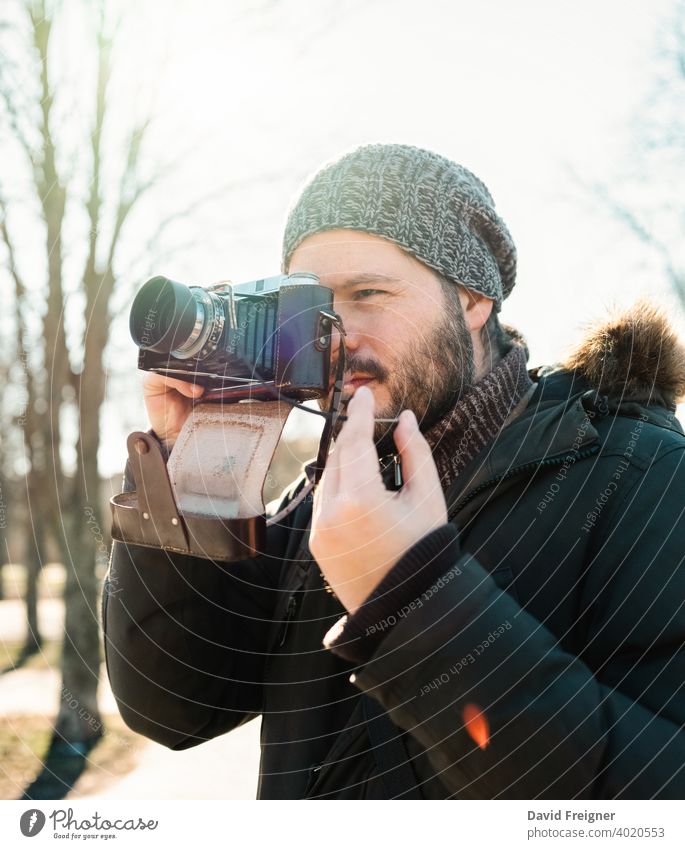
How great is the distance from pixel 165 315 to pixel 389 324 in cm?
52

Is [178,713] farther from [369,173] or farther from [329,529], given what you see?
[369,173]

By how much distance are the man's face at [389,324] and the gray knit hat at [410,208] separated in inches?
1.5

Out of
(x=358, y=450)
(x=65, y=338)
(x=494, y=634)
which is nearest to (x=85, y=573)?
(x=65, y=338)

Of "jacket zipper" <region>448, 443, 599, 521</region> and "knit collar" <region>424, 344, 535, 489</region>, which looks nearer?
"jacket zipper" <region>448, 443, 599, 521</region>

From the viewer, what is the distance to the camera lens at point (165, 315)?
164 centimetres

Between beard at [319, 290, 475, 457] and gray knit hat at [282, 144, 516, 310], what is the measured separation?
0.12m

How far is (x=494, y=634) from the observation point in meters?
1.16

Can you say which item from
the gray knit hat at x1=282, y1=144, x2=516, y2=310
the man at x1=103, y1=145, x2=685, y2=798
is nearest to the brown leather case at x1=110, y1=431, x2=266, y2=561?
the man at x1=103, y1=145, x2=685, y2=798

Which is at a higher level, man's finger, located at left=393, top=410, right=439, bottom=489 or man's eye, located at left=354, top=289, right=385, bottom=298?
man's eye, located at left=354, top=289, right=385, bottom=298

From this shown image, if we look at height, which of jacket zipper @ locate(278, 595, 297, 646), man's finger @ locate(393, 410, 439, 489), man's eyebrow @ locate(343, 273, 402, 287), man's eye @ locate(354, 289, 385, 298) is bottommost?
jacket zipper @ locate(278, 595, 297, 646)

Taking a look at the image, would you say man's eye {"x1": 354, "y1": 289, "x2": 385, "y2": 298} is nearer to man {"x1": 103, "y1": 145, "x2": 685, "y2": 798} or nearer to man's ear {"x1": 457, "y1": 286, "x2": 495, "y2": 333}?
man {"x1": 103, "y1": 145, "x2": 685, "y2": 798}

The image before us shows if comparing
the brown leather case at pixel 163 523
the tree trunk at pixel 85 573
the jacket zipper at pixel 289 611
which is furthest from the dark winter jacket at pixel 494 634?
the tree trunk at pixel 85 573

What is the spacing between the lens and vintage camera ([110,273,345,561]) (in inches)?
64.6

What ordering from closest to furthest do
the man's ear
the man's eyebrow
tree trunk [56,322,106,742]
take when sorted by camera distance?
1. the man's eyebrow
2. the man's ear
3. tree trunk [56,322,106,742]
